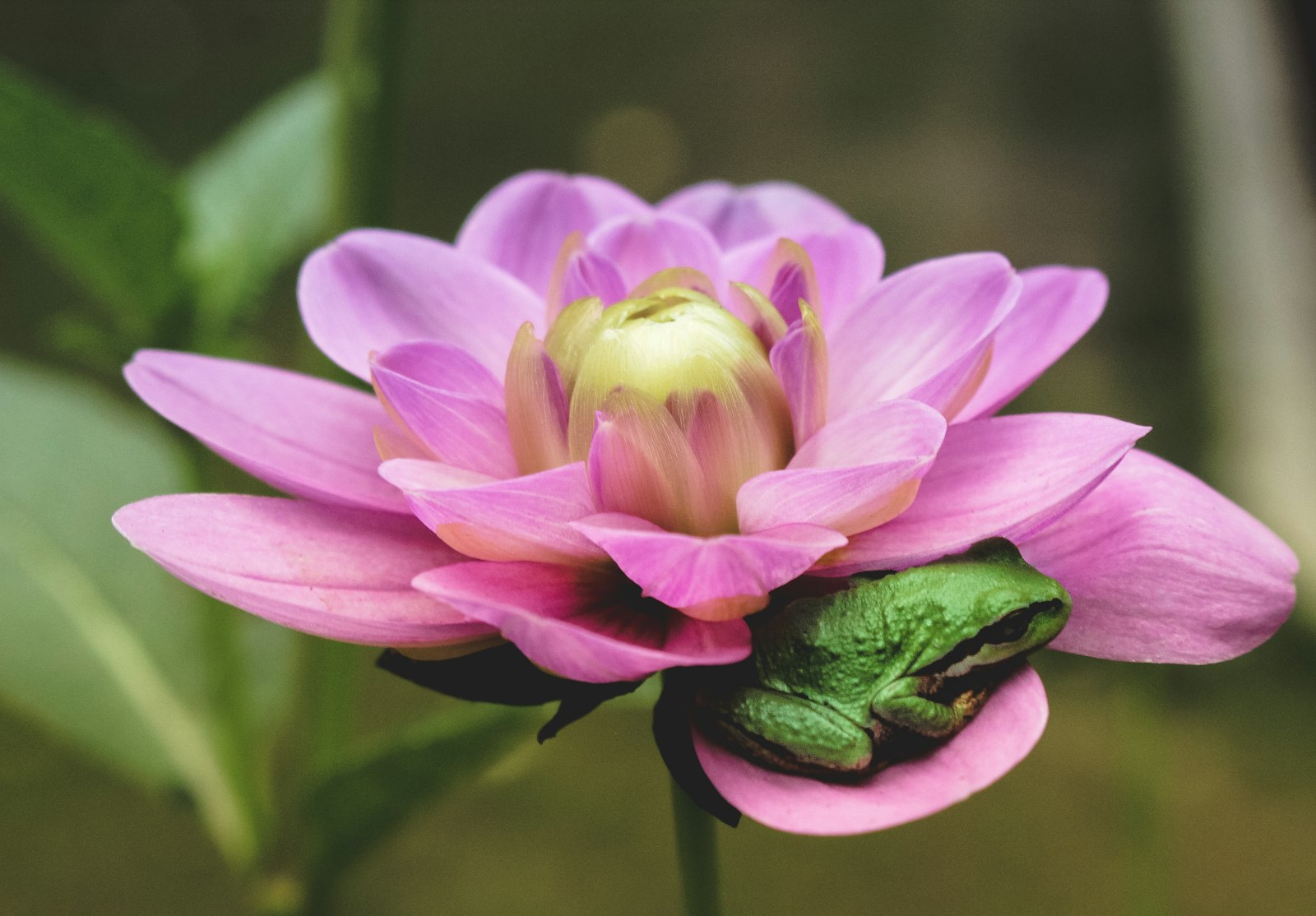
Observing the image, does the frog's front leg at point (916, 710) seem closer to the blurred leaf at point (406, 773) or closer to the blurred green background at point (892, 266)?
the blurred leaf at point (406, 773)

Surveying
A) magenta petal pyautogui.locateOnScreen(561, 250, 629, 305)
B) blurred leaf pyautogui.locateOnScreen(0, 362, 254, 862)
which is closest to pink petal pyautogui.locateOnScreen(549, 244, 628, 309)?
magenta petal pyautogui.locateOnScreen(561, 250, 629, 305)

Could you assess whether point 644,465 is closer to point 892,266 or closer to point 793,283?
point 793,283

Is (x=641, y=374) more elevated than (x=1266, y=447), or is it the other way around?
(x=641, y=374)

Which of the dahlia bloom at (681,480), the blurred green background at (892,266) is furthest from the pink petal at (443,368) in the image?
the blurred green background at (892,266)

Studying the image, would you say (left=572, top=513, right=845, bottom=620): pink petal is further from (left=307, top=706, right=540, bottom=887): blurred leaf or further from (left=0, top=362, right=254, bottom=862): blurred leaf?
(left=0, top=362, right=254, bottom=862): blurred leaf

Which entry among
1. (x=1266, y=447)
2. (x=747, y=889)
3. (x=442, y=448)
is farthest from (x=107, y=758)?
(x=1266, y=447)

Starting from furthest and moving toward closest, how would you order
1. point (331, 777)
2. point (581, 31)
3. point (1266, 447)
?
point (581, 31) < point (1266, 447) < point (331, 777)

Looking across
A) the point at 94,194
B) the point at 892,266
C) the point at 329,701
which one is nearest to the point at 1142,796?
the point at 329,701

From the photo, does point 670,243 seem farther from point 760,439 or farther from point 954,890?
point 954,890
